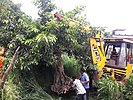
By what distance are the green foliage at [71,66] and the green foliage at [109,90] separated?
1.20 metres

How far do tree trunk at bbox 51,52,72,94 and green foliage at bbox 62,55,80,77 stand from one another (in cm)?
80

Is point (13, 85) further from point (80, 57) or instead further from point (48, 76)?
point (80, 57)

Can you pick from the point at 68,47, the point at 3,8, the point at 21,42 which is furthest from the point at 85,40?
the point at 3,8

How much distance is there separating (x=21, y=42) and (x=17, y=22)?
0.96 meters

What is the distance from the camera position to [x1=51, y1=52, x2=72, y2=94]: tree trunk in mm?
7828

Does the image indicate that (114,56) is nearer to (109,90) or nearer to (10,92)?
(109,90)

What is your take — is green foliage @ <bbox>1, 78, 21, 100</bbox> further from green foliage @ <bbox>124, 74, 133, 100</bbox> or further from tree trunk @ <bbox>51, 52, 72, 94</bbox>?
green foliage @ <bbox>124, 74, 133, 100</bbox>

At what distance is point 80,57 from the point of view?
29.5 feet

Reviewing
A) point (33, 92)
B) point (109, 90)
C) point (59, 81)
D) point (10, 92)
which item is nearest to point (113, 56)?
point (109, 90)

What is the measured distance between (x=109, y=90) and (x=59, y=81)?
1.79 metres

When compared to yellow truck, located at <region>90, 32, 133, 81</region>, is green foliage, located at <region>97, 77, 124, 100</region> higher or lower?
lower

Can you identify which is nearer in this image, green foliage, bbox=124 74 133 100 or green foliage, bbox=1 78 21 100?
green foliage, bbox=1 78 21 100

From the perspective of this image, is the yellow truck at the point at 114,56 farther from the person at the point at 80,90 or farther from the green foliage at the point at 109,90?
the person at the point at 80,90

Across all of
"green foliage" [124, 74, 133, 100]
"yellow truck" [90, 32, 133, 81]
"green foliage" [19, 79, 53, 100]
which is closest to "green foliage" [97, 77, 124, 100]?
"green foliage" [124, 74, 133, 100]
